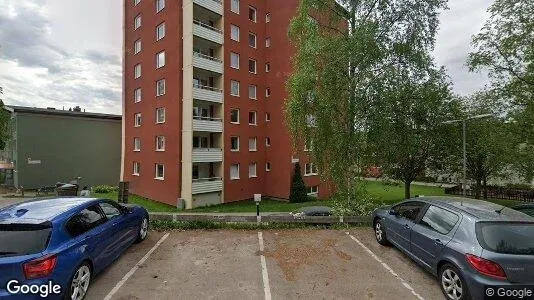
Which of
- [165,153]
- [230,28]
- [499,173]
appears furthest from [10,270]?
[499,173]

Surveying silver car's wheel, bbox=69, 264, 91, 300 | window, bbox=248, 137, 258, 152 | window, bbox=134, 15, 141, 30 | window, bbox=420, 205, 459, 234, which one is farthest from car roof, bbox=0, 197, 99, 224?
window, bbox=134, 15, 141, 30

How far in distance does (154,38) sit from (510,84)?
2676cm

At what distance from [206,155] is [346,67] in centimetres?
1557

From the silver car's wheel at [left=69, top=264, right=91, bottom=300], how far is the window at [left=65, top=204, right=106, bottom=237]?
609 mm

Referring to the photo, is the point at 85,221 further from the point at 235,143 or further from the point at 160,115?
the point at 160,115

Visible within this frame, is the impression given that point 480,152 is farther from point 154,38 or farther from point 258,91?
point 154,38

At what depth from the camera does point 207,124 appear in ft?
82.8

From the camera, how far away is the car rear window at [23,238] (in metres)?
4.40

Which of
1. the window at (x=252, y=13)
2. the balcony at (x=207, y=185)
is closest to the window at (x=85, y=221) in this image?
the balcony at (x=207, y=185)

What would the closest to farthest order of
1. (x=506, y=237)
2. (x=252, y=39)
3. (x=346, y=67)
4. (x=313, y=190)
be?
(x=506, y=237) < (x=346, y=67) < (x=252, y=39) < (x=313, y=190)

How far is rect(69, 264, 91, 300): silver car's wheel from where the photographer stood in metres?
4.85

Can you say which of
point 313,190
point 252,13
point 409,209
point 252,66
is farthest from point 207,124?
point 409,209

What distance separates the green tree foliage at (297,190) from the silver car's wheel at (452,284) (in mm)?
21858

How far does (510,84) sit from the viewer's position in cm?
1786
